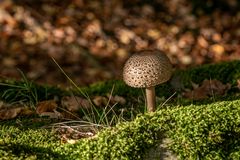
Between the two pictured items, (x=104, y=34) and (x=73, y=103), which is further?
(x=104, y=34)

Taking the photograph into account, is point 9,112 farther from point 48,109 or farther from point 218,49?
point 218,49

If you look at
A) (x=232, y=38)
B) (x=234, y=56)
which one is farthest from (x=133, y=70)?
(x=232, y=38)

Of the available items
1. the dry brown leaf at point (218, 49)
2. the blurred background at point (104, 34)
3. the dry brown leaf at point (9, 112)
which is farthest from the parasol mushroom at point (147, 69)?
the dry brown leaf at point (218, 49)

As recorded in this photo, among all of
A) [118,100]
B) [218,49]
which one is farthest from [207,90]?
[218,49]

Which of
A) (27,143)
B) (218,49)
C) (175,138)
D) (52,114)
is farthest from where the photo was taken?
(218,49)

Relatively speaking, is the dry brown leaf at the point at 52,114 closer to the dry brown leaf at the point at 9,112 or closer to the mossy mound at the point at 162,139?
the dry brown leaf at the point at 9,112

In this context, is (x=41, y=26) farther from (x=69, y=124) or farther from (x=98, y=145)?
(x=98, y=145)

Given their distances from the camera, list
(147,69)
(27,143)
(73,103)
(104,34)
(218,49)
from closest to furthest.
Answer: (27,143) < (147,69) < (73,103) < (218,49) < (104,34)
